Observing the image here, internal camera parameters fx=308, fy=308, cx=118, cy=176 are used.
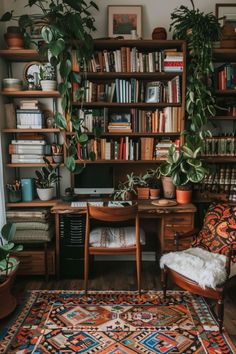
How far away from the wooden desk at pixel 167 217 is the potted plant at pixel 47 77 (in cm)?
117

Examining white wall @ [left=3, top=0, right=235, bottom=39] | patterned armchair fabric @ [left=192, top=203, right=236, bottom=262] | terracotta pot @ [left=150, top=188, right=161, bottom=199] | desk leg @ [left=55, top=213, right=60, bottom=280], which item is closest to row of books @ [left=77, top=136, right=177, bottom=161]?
terracotta pot @ [left=150, top=188, right=161, bottom=199]

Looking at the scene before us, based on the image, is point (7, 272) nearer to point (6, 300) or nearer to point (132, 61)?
point (6, 300)

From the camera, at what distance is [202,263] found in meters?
2.34

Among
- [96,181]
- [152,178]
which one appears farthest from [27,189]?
[152,178]

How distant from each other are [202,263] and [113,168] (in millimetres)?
1316

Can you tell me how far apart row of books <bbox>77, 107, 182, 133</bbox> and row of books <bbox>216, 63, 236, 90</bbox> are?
480 mm

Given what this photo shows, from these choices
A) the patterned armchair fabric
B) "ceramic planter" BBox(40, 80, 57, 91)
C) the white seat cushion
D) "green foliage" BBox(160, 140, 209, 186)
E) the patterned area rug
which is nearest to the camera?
the patterned area rug

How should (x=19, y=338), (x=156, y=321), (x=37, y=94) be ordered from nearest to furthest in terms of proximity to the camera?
(x=19, y=338) → (x=156, y=321) → (x=37, y=94)

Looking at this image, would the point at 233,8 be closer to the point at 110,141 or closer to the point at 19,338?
the point at 110,141

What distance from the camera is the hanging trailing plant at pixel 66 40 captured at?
2.68 metres

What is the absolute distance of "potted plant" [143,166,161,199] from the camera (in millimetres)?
Result: 3133

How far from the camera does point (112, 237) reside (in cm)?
276

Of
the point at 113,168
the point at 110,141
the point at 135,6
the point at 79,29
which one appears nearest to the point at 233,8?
the point at 135,6

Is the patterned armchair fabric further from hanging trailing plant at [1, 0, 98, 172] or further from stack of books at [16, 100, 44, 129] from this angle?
stack of books at [16, 100, 44, 129]
